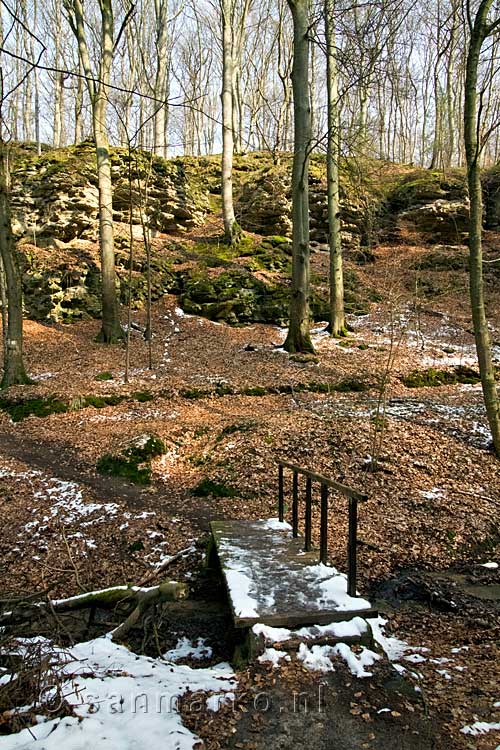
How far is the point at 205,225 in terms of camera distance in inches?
919

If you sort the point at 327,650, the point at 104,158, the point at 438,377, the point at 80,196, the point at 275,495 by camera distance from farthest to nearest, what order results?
the point at 80,196 < the point at 104,158 < the point at 438,377 < the point at 275,495 < the point at 327,650

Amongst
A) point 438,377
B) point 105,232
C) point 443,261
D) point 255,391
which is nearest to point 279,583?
point 255,391

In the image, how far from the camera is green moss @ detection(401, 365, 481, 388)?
39.1 ft

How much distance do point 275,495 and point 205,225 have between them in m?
18.9

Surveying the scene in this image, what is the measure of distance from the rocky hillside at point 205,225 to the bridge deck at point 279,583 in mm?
11337

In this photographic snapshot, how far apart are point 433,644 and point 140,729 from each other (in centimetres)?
259

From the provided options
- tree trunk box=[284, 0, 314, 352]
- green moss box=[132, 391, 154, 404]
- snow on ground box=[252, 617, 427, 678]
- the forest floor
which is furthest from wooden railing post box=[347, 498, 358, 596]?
tree trunk box=[284, 0, 314, 352]

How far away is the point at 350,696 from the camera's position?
9.66ft

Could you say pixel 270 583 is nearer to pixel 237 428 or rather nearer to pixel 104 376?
pixel 237 428

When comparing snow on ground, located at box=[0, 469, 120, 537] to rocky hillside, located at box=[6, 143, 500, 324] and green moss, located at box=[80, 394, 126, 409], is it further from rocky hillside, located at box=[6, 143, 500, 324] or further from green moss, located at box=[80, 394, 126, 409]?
rocky hillside, located at box=[6, 143, 500, 324]

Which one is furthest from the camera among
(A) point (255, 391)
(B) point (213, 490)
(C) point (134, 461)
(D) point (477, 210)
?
(A) point (255, 391)

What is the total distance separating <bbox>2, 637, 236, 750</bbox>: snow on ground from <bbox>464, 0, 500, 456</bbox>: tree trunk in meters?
6.40

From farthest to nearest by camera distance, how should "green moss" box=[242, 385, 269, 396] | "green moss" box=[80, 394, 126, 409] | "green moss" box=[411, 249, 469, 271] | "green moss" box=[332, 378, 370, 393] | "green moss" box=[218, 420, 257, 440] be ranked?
"green moss" box=[411, 249, 469, 271] < "green moss" box=[332, 378, 370, 393] < "green moss" box=[242, 385, 269, 396] < "green moss" box=[80, 394, 126, 409] < "green moss" box=[218, 420, 257, 440]

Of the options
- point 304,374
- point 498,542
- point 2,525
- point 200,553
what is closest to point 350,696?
point 200,553
